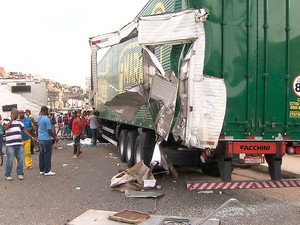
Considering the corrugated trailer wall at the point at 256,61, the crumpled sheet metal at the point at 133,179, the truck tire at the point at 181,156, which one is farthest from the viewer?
the crumpled sheet metal at the point at 133,179

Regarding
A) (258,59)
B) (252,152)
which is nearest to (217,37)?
(258,59)

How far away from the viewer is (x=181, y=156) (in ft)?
24.8

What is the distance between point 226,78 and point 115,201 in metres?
2.95

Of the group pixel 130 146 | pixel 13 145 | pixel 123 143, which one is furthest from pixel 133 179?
pixel 123 143

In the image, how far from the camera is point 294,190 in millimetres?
8156

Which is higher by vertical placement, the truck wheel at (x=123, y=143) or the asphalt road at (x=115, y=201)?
the truck wheel at (x=123, y=143)

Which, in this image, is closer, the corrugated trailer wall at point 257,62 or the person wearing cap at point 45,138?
the corrugated trailer wall at point 257,62

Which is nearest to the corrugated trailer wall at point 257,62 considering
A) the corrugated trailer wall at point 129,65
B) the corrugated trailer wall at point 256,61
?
the corrugated trailer wall at point 256,61

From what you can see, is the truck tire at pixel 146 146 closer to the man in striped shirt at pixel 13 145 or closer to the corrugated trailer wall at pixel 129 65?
the corrugated trailer wall at pixel 129 65

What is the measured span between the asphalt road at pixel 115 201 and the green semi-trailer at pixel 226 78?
699 millimetres

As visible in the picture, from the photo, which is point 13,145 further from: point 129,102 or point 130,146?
point 129,102

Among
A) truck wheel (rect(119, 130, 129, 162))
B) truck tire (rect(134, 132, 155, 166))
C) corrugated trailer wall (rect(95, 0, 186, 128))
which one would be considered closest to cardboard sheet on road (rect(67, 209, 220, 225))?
corrugated trailer wall (rect(95, 0, 186, 128))

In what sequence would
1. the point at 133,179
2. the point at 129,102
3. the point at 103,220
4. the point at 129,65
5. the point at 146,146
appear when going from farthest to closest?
the point at 129,65 < the point at 146,146 < the point at 133,179 < the point at 129,102 < the point at 103,220

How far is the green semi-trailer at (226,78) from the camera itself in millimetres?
6062
